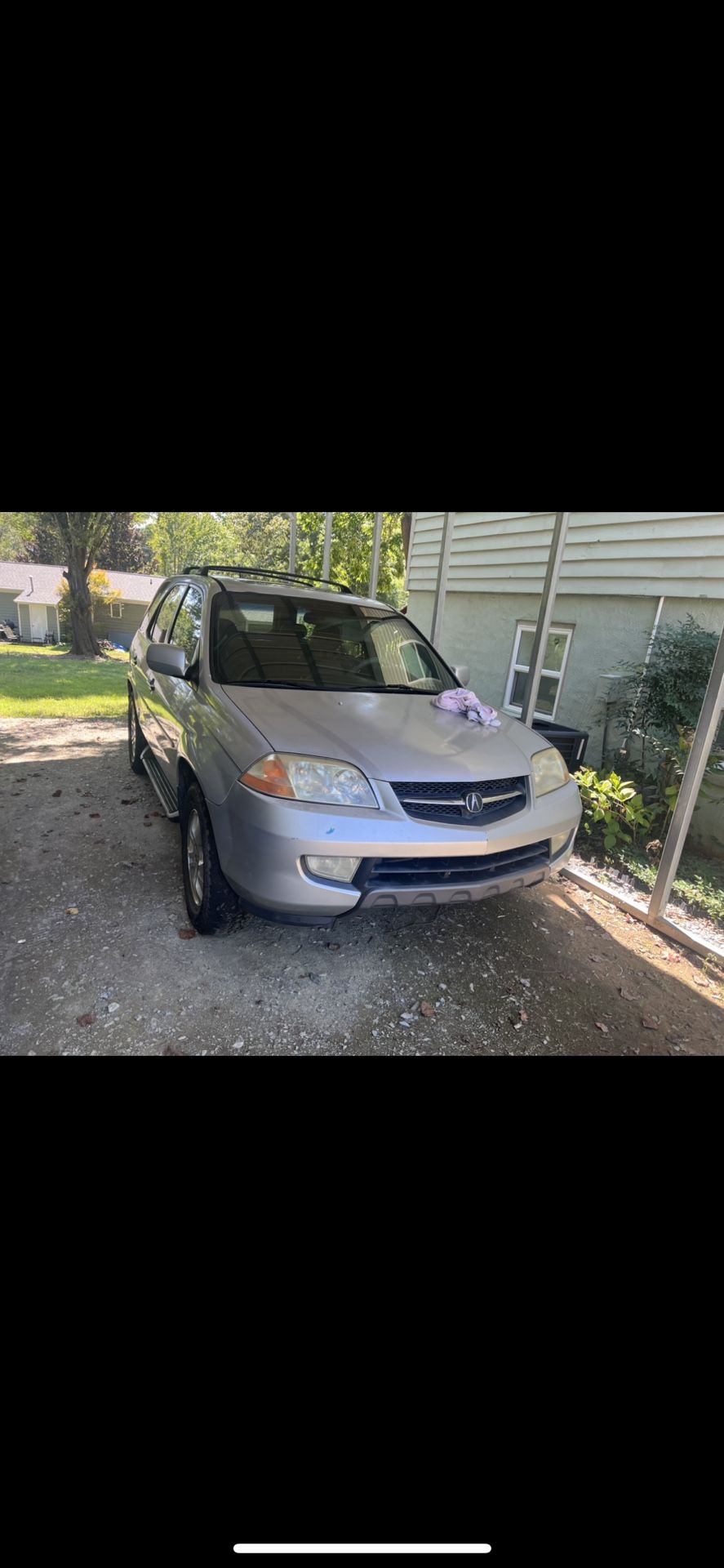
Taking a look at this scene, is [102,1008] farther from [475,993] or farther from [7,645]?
[7,645]

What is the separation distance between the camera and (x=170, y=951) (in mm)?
3223

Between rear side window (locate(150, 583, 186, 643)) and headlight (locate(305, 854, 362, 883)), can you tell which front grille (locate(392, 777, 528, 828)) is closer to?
headlight (locate(305, 854, 362, 883))

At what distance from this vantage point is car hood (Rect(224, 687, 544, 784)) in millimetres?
2734

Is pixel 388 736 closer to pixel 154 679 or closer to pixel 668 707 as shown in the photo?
pixel 154 679

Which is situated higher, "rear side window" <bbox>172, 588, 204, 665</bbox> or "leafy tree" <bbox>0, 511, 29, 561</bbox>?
"leafy tree" <bbox>0, 511, 29, 561</bbox>

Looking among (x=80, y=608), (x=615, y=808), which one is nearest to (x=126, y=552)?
(x=80, y=608)

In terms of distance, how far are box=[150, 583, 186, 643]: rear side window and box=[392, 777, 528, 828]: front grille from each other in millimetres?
2799

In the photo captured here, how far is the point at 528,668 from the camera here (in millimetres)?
7234

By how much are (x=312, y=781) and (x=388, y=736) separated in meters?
0.53

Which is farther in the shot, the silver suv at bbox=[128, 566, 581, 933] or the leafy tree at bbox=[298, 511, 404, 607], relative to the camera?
the leafy tree at bbox=[298, 511, 404, 607]

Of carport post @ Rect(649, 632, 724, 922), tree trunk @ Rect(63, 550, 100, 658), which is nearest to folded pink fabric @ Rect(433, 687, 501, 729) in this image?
carport post @ Rect(649, 632, 724, 922)

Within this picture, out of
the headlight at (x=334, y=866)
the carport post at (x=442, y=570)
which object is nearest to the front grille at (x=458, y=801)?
the headlight at (x=334, y=866)

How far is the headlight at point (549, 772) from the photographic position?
318 centimetres
